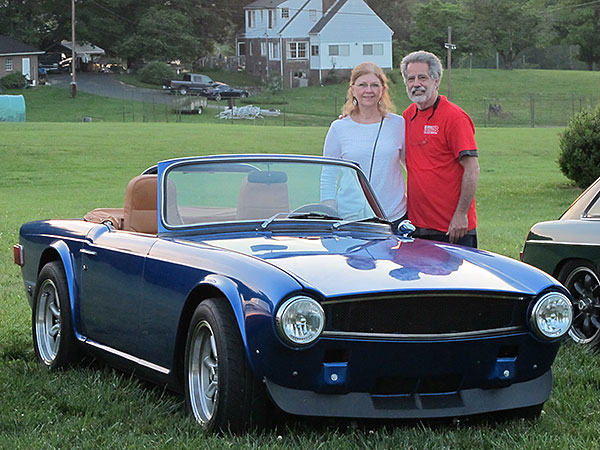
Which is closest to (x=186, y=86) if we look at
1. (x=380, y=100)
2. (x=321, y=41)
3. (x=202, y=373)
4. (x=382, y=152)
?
(x=321, y=41)

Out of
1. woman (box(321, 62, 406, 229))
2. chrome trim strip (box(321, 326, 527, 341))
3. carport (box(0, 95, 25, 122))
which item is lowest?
chrome trim strip (box(321, 326, 527, 341))

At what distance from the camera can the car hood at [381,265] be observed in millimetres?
4621

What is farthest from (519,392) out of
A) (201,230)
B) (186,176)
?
(186,176)

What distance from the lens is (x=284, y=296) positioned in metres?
4.44

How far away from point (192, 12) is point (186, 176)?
273ft

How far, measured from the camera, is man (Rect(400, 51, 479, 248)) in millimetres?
6742

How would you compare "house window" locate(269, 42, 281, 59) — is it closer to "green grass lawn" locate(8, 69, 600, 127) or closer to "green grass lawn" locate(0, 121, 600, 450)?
"green grass lawn" locate(8, 69, 600, 127)

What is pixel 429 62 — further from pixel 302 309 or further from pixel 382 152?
pixel 302 309

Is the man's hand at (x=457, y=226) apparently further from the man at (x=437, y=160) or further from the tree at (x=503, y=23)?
the tree at (x=503, y=23)

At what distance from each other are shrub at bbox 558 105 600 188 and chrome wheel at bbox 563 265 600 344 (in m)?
14.5

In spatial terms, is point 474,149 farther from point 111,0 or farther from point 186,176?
point 111,0

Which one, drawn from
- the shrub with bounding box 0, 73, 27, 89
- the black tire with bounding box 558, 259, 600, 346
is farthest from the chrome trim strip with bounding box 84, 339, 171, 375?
the shrub with bounding box 0, 73, 27, 89

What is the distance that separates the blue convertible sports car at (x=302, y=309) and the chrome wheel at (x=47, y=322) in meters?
0.55

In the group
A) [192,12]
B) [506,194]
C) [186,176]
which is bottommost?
[506,194]
